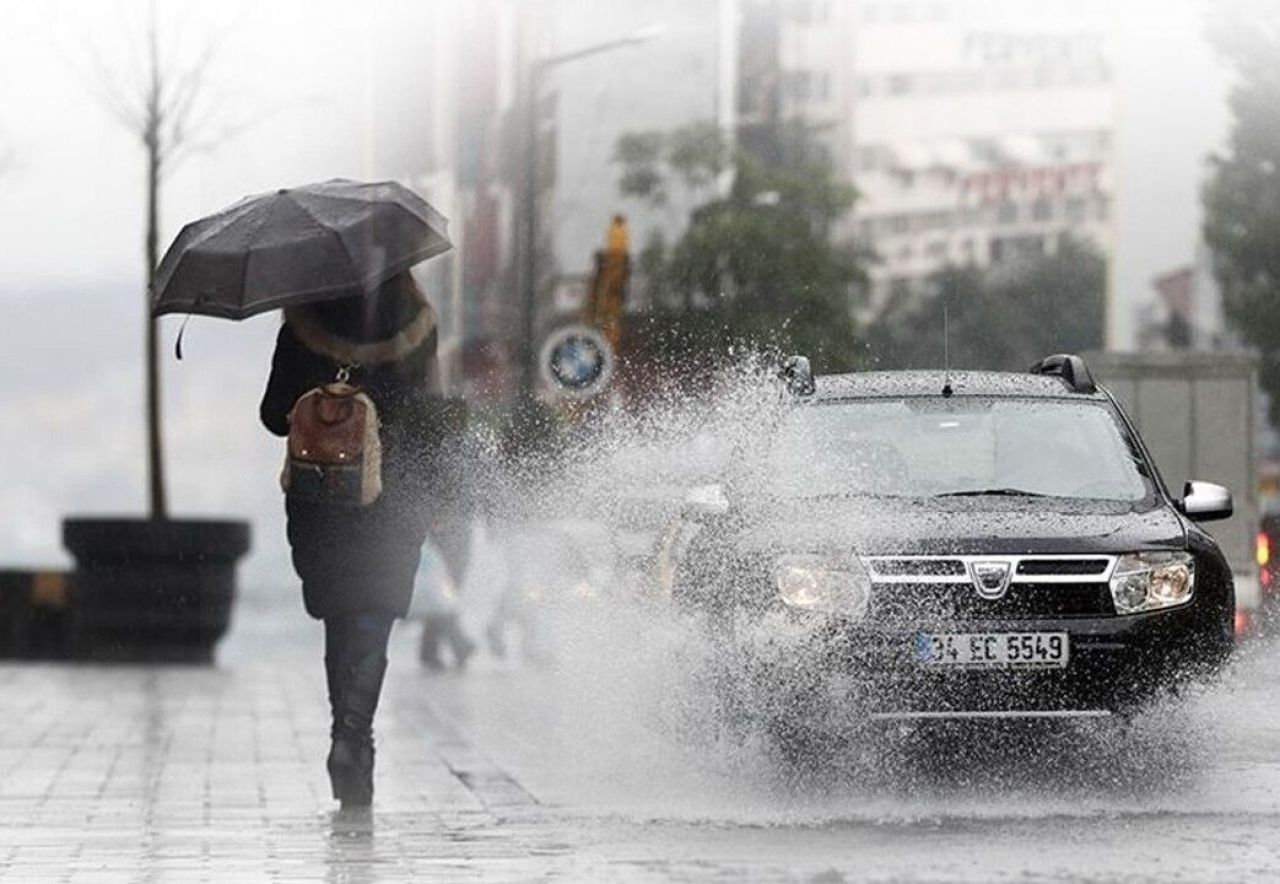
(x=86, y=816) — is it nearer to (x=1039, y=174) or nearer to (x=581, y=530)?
(x=581, y=530)

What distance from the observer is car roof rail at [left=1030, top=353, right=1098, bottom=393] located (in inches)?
532

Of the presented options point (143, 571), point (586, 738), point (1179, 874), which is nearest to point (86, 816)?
point (586, 738)

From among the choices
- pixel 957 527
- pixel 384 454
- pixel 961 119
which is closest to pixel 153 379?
pixel 384 454

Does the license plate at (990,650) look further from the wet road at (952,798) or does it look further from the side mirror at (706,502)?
the side mirror at (706,502)

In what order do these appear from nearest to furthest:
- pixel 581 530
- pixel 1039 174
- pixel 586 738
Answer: pixel 586 738 < pixel 581 530 < pixel 1039 174

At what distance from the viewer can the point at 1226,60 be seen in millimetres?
59406

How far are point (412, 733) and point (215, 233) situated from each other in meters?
4.95

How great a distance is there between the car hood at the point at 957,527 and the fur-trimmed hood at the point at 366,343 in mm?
1309

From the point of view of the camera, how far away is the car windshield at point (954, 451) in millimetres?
12508

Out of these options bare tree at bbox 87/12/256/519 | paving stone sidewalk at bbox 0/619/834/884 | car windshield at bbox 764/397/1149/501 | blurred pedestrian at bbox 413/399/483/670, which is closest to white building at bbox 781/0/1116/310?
bare tree at bbox 87/12/256/519

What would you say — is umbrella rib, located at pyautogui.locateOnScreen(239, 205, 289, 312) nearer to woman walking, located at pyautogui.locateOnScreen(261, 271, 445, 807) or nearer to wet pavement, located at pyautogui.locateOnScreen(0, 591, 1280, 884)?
woman walking, located at pyautogui.locateOnScreen(261, 271, 445, 807)

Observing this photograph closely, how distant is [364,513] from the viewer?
1184 cm

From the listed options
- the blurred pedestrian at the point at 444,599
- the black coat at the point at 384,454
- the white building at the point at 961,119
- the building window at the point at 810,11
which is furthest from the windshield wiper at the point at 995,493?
the building window at the point at 810,11

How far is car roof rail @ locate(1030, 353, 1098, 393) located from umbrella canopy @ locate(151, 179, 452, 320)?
2.71 meters
